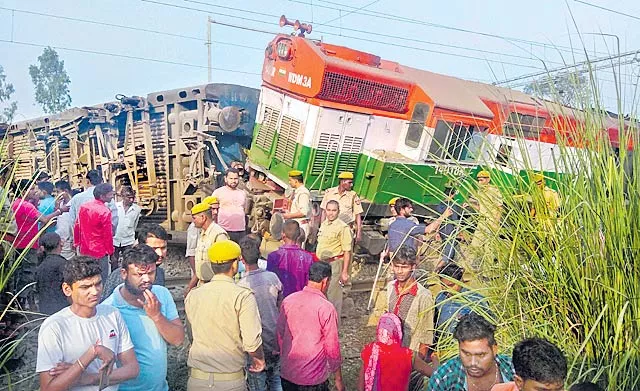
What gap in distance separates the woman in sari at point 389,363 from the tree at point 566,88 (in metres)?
1.57

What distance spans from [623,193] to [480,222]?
602mm

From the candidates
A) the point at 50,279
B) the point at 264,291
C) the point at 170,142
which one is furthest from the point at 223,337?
the point at 170,142

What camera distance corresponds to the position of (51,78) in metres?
49.3

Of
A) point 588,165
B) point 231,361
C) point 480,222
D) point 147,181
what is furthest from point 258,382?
point 147,181

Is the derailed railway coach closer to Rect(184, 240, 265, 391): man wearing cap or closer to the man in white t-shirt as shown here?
Rect(184, 240, 265, 391): man wearing cap

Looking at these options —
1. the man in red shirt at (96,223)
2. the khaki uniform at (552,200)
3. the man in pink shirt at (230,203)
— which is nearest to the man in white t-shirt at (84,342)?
the khaki uniform at (552,200)

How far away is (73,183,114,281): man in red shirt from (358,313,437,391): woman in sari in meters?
3.40

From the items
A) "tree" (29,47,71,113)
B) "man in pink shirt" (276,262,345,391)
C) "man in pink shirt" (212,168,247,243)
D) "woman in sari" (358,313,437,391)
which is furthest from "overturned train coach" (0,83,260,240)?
"tree" (29,47,71,113)

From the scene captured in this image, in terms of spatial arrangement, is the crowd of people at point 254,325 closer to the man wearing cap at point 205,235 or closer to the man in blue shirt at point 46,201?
the man wearing cap at point 205,235

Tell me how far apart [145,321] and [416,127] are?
692 cm

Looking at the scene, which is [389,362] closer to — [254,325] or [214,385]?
[254,325]

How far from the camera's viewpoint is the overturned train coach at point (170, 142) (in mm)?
8633

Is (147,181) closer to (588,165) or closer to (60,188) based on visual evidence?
(60,188)

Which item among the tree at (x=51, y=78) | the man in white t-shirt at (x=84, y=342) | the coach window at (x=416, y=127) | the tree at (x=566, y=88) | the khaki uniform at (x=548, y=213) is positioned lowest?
the tree at (x=51, y=78)
